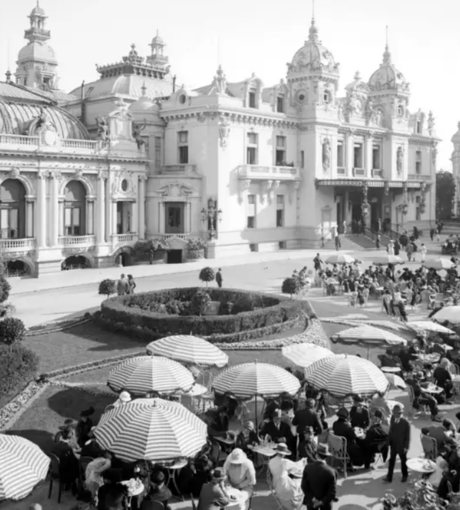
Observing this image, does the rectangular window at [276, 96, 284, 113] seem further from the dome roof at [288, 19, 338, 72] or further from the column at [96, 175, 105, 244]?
the column at [96, 175, 105, 244]

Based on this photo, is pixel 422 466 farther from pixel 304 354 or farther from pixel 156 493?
pixel 304 354

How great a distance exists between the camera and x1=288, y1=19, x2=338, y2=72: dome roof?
203ft

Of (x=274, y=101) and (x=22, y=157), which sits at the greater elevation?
(x=274, y=101)

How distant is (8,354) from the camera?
18438mm

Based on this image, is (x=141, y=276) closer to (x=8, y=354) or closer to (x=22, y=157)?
(x=22, y=157)

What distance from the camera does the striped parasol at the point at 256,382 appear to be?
15953 mm

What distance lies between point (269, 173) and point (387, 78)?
74.4ft

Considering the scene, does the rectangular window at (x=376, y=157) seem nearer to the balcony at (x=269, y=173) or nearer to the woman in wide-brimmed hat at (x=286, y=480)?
the balcony at (x=269, y=173)

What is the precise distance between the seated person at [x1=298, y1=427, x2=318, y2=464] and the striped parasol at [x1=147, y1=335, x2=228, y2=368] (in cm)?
551

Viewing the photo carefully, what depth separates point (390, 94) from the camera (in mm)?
72625

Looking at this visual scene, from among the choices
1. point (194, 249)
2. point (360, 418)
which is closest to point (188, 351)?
point (360, 418)

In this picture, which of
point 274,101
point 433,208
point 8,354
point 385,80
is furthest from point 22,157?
point 433,208

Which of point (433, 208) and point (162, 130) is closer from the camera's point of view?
point (162, 130)

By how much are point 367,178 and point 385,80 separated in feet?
41.0
